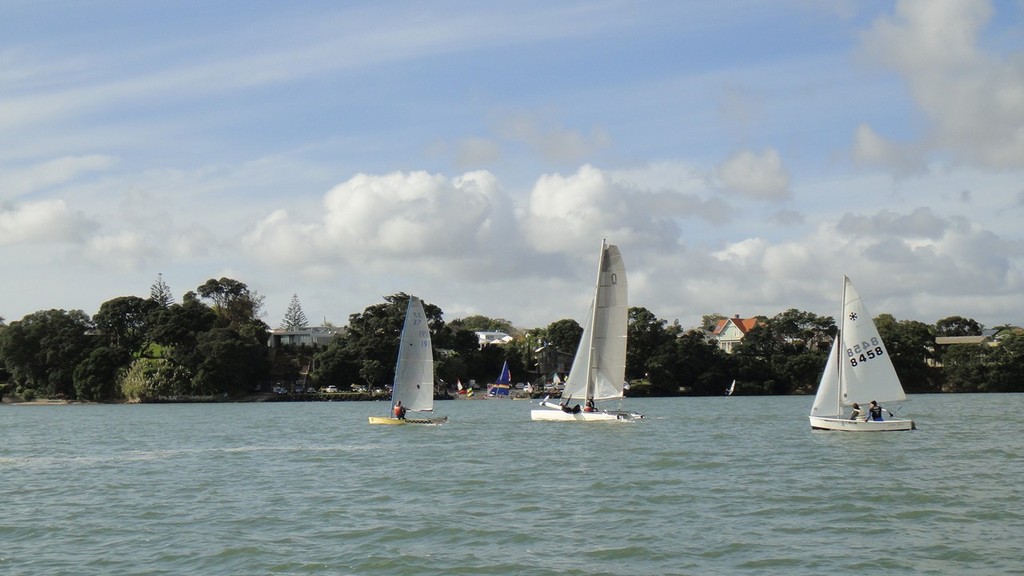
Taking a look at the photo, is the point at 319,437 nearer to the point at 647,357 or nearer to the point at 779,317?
the point at 647,357

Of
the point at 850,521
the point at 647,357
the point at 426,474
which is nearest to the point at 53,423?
the point at 426,474

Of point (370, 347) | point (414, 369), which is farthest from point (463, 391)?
point (414, 369)

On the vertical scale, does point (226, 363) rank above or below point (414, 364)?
above

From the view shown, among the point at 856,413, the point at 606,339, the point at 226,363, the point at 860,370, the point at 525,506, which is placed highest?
the point at 226,363

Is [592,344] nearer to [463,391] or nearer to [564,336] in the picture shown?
[463,391]

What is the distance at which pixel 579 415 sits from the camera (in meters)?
52.2

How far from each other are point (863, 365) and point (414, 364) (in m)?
21.4

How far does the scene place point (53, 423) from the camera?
70.0 metres

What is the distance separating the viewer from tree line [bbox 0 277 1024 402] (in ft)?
376

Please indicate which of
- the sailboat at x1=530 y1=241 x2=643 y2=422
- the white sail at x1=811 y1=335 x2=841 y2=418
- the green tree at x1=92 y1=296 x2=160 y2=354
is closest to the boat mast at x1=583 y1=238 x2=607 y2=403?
the sailboat at x1=530 y1=241 x2=643 y2=422

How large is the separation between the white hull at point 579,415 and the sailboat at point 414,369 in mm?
5107

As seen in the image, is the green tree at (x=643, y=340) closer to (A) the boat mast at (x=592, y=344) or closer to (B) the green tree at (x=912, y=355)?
(B) the green tree at (x=912, y=355)

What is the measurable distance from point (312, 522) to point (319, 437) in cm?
2723

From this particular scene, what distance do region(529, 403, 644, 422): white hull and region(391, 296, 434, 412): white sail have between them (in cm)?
579
